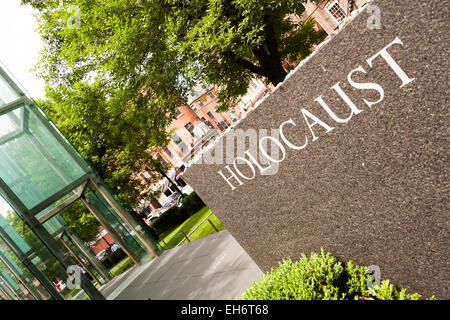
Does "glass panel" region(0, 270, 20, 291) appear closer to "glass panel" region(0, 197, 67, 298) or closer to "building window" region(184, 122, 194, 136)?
"glass panel" region(0, 197, 67, 298)

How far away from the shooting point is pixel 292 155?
11.8ft

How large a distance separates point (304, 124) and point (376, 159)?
2.92ft

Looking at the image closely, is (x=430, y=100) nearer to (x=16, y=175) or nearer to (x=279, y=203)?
(x=279, y=203)

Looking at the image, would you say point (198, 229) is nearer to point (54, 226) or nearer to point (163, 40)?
point (54, 226)

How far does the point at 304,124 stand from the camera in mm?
3379

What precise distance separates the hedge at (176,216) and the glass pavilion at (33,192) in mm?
11021

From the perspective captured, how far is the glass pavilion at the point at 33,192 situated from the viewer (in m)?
7.21

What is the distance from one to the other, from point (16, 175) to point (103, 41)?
5.01 metres

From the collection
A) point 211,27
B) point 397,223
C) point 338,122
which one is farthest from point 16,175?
point 397,223

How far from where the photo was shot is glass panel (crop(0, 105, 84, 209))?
746 cm

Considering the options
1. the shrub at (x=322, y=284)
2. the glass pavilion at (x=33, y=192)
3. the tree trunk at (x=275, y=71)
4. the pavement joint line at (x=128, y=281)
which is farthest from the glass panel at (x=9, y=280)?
the tree trunk at (x=275, y=71)

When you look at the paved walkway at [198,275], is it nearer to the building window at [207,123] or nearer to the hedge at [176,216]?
the hedge at [176,216]

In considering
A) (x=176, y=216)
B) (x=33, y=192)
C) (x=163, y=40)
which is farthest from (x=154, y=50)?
(x=176, y=216)

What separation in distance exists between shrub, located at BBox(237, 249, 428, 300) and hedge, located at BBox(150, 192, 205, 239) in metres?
17.8
